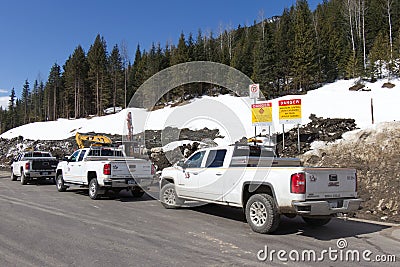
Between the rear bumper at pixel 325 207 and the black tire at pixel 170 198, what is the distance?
4483mm

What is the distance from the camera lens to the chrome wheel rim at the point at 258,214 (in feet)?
24.0

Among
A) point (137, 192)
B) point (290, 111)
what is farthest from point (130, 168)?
point (290, 111)

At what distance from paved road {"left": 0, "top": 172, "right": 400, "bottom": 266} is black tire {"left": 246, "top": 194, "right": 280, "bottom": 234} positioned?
19 centimetres

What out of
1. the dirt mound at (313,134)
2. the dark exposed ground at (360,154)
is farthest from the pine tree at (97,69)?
the dirt mound at (313,134)

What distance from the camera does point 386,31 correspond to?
191 ft

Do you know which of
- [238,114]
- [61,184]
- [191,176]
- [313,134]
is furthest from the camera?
[238,114]

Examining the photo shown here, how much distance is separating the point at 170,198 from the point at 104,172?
9.91 feet

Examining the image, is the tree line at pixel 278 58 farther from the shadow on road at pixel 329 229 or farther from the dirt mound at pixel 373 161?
the shadow on road at pixel 329 229

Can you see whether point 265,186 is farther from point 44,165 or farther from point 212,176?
point 44,165

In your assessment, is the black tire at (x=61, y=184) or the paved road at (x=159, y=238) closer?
the paved road at (x=159, y=238)

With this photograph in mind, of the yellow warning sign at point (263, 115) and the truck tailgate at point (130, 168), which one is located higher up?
the yellow warning sign at point (263, 115)

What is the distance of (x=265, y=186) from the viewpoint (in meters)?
7.48

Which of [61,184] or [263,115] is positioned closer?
[61,184]

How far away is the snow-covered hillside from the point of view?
2584cm
